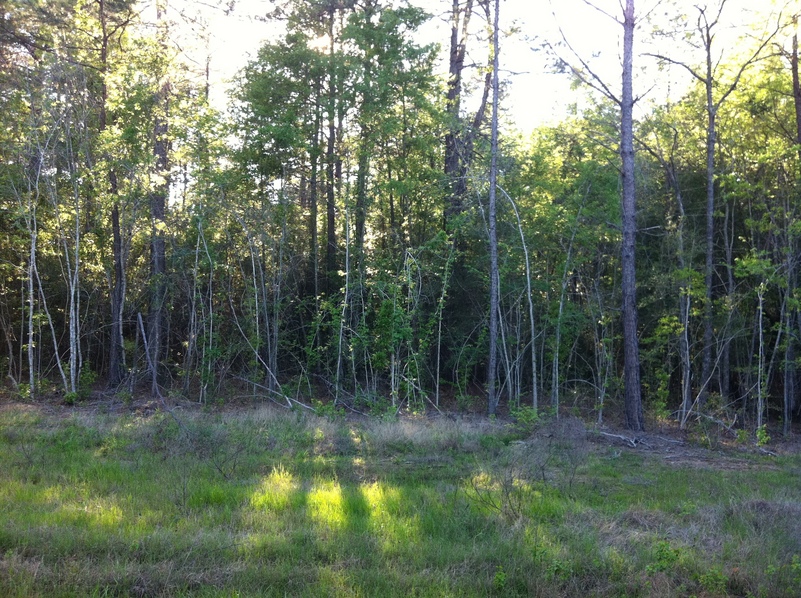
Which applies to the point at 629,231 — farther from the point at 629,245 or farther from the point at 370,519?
the point at 370,519

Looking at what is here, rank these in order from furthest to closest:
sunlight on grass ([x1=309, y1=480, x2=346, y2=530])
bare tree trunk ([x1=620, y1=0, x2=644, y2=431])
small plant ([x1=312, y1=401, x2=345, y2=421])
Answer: bare tree trunk ([x1=620, y1=0, x2=644, y2=431]), small plant ([x1=312, y1=401, x2=345, y2=421]), sunlight on grass ([x1=309, y1=480, x2=346, y2=530])

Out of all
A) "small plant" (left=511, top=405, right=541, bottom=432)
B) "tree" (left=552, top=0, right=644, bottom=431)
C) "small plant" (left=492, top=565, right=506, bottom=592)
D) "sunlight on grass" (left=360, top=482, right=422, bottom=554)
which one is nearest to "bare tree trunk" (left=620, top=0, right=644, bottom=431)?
"tree" (left=552, top=0, right=644, bottom=431)

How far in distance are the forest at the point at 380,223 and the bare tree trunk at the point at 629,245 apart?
6cm

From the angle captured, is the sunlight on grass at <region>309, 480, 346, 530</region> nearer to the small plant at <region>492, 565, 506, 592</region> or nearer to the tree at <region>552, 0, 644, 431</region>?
the small plant at <region>492, 565, 506, 592</region>

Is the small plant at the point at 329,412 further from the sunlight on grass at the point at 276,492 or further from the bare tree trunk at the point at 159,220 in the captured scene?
the sunlight on grass at the point at 276,492

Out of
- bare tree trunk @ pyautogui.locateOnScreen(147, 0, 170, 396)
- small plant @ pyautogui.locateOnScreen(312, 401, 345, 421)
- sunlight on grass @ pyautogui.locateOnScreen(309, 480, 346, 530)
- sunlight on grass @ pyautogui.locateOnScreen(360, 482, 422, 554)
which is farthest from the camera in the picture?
bare tree trunk @ pyautogui.locateOnScreen(147, 0, 170, 396)

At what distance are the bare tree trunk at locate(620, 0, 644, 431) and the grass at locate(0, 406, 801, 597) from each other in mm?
4139

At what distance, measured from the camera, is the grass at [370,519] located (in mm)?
5273

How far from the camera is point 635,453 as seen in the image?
12.4 meters

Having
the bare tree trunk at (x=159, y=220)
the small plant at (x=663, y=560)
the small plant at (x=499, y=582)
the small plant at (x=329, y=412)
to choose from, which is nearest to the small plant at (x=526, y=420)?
the small plant at (x=329, y=412)

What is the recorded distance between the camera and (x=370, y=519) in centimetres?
678

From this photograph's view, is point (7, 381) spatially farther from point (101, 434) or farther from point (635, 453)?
point (635, 453)

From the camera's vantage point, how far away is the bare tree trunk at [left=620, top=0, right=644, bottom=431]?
600 inches

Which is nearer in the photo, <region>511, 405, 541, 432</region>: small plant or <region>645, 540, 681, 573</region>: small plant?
<region>645, 540, 681, 573</region>: small plant
